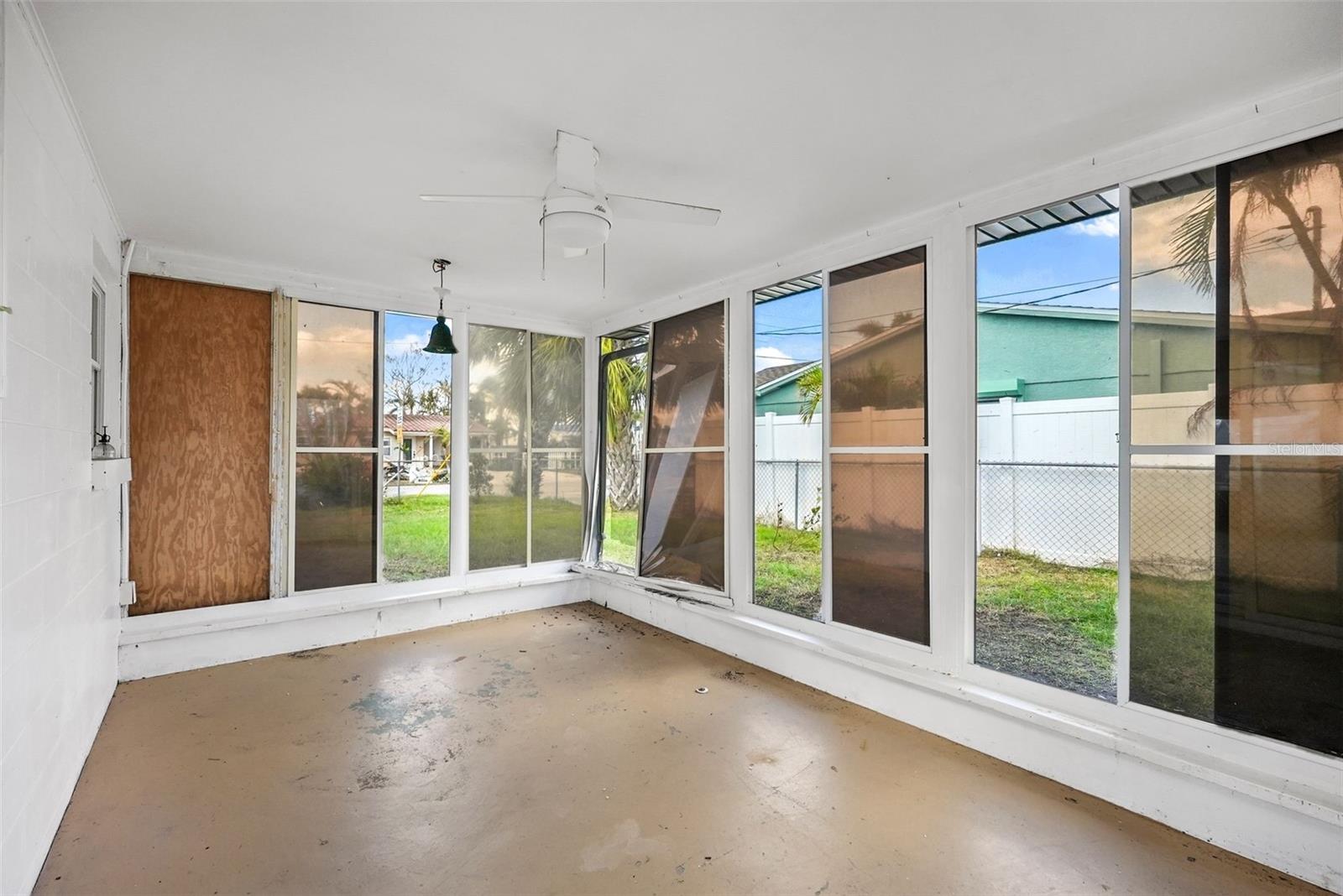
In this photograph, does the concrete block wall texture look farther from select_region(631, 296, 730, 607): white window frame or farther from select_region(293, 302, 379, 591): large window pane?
select_region(631, 296, 730, 607): white window frame

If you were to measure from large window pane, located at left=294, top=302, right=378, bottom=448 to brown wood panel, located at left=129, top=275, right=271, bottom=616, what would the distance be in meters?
0.22

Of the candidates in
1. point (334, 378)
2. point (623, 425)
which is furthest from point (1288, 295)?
point (334, 378)

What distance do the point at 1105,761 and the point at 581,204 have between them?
309 cm

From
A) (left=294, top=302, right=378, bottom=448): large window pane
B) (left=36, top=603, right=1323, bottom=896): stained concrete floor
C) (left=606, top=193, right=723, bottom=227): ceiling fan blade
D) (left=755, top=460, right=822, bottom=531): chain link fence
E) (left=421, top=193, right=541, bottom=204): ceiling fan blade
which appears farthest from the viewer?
(left=755, top=460, right=822, bottom=531): chain link fence

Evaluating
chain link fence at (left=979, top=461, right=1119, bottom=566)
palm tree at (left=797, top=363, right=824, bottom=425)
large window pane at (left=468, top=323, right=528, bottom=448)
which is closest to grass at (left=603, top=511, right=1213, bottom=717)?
chain link fence at (left=979, top=461, right=1119, bottom=566)

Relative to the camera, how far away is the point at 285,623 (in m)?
4.10

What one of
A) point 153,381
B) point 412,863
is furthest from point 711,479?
point 153,381

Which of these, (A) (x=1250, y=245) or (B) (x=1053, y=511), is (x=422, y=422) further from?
(B) (x=1053, y=511)

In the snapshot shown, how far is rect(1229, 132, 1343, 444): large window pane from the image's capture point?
1994mm

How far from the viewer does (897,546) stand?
Answer: 3.22 metres

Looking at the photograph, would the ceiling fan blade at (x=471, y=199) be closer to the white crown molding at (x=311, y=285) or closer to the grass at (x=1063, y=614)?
the white crown molding at (x=311, y=285)

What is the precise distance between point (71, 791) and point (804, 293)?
172 inches

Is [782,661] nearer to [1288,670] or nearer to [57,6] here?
[1288,670]

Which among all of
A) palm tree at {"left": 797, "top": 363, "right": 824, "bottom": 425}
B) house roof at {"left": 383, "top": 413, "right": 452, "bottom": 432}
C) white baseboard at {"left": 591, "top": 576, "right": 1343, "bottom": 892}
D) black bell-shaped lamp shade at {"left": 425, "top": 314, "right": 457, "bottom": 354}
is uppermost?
black bell-shaped lamp shade at {"left": 425, "top": 314, "right": 457, "bottom": 354}
